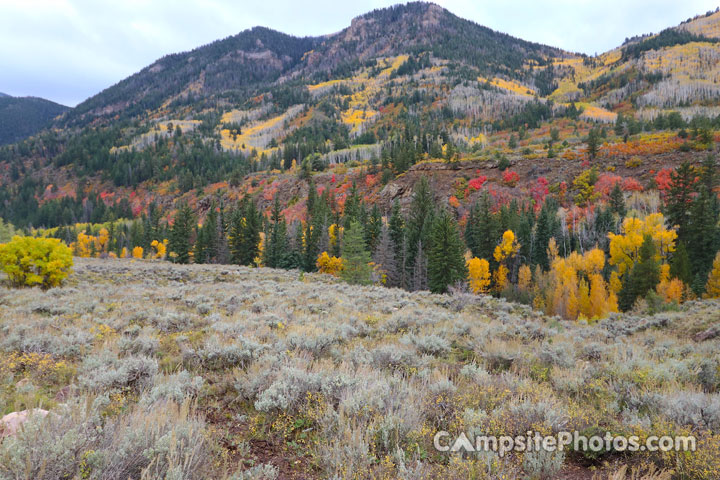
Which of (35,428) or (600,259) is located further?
(600,259)

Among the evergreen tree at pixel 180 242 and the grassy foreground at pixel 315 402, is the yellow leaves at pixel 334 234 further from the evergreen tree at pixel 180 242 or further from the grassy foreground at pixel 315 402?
the grassy foreground at pixel 315 402

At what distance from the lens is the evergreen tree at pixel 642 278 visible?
33969mm

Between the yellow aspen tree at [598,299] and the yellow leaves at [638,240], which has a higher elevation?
the yellow leaves at [638,240]

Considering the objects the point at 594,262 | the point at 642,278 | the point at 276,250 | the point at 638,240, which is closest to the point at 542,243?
the point at 594,262

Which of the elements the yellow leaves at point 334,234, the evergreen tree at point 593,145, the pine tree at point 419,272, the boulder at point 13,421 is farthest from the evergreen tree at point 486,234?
the boulder at point 13,421

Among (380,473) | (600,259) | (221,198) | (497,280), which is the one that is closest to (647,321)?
(380,473)

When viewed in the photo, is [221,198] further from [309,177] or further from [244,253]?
[244,253]

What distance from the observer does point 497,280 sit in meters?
56.8

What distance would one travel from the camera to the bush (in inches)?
789

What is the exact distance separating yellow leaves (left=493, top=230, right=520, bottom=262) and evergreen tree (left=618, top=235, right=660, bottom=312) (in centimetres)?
2138

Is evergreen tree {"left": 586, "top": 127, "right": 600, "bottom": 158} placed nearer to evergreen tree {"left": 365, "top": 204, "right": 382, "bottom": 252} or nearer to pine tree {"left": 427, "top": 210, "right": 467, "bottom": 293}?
evergreen tree {"left": 365, "top": 204, "right": 382, "bottom": 252}

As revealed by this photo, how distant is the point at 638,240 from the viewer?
3978 centimetres

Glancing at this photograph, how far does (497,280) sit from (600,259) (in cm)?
1558

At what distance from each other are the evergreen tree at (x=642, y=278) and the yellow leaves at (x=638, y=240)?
4.20 m
